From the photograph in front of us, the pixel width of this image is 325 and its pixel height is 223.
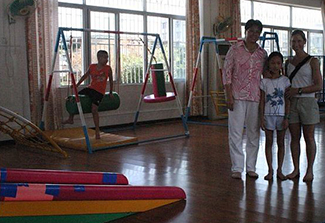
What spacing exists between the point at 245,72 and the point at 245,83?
9 cm

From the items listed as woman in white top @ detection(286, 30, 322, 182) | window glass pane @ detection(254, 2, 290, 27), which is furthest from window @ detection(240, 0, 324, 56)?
woman in white top @ detection(286, 30, 322, 182)

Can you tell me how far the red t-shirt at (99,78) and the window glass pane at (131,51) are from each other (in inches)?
Answer: 71.6

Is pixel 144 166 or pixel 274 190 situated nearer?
pixel 274 190

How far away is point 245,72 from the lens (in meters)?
3.73

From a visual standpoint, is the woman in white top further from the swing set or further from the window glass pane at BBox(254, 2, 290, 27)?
the window glass pane at BBox(254, 2, 290, 27)

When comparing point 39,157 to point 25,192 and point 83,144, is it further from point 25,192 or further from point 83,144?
point 25,192

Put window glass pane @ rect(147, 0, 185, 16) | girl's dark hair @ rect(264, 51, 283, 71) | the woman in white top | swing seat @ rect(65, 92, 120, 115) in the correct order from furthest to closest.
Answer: window glass pane @ rect(147, 0, 185, 16) < swing seat @ rect(65, 92, 120, 115) < girl's dark hair @ rect(264, 51, 283, 71) < the woman in white top

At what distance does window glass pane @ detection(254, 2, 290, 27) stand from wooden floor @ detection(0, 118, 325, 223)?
15.3 ft

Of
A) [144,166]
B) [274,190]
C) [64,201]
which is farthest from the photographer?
[144,166]

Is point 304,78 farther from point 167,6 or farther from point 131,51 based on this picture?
point 167,6

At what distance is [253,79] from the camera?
3.72 m

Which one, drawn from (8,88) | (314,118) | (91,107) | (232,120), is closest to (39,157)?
(91,107)

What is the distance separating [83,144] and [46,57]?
5.44 ft

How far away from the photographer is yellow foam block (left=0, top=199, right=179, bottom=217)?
244 cm
